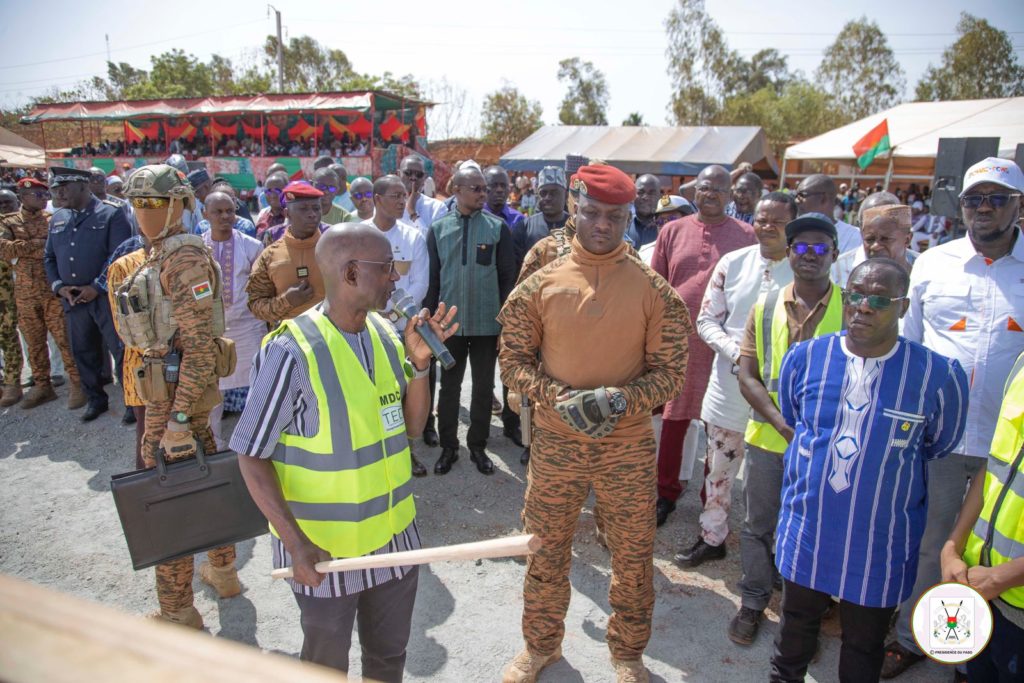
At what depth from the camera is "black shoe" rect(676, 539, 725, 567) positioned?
395 cm

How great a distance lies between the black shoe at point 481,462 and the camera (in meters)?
5.18

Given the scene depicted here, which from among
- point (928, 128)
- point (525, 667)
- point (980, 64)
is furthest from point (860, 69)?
point (525, 667)

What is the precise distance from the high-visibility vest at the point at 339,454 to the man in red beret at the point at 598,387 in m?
0.82

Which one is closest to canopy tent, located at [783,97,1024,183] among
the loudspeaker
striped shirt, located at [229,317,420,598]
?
the loudspeaker

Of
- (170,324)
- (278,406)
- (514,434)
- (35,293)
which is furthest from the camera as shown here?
(35,293)

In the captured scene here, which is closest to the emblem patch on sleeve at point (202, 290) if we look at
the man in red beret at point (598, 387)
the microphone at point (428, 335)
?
the microphone at point (428, 335)

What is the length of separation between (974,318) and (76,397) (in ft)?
25.2

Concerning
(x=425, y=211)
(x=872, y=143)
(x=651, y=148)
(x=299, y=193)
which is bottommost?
(x=425, y=211)

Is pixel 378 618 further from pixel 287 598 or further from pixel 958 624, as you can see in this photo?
pixel 958 624

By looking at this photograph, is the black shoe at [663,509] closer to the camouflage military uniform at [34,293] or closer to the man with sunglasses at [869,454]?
the man with sunglasses at [869,454]

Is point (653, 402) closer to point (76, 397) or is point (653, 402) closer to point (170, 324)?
point (170, 324)

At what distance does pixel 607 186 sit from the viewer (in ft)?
8.80

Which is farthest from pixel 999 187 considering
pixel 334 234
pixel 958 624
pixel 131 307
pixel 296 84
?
pixel 296 84

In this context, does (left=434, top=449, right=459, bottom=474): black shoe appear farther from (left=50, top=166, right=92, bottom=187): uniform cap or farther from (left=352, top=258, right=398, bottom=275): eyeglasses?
(left=50, top=166, right=92, bottom=187): uniform cap
